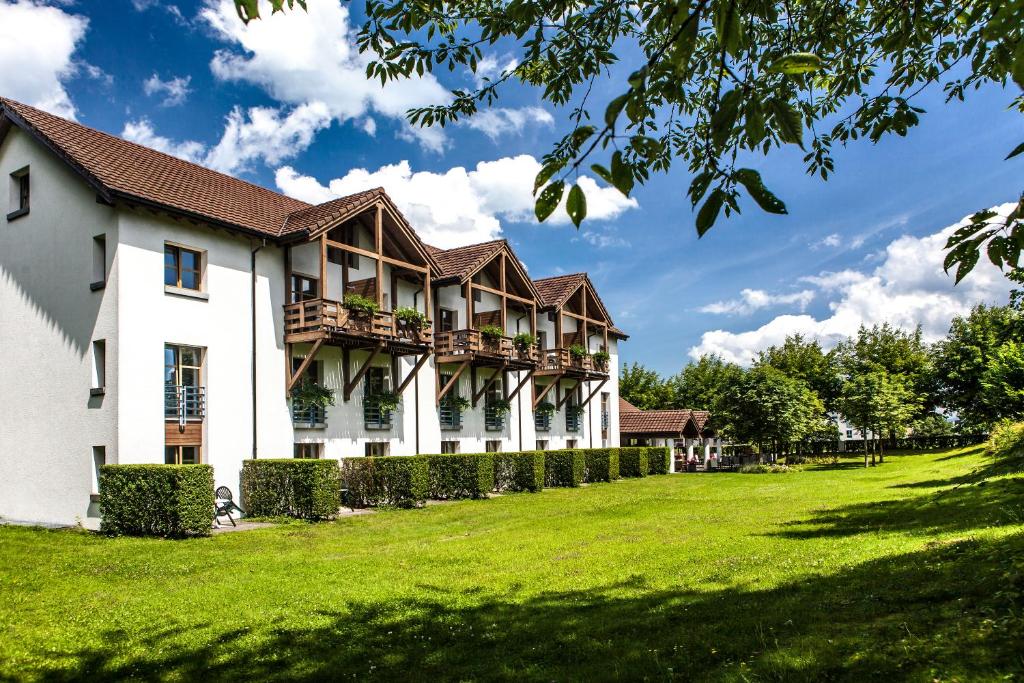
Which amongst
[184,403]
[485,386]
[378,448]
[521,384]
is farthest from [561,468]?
[184,403]

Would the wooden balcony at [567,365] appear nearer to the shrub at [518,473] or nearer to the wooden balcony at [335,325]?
the shrub at [518,473]

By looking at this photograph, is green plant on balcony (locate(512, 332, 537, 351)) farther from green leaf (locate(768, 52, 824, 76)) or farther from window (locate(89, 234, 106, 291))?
green leaf (locate(768, 52, 824, 76))

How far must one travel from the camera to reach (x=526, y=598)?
8.81m

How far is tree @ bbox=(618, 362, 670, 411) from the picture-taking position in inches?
2793

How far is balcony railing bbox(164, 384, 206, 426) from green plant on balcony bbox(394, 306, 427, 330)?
6.69 m

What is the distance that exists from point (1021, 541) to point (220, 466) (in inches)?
699

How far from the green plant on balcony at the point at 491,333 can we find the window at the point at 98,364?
1352 centimetres

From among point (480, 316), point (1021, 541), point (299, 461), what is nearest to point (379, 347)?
point (299, 461)

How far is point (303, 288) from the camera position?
2280 cm

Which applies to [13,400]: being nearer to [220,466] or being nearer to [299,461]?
[220,466]

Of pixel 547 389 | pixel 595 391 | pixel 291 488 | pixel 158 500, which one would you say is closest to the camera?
pixel 158 500

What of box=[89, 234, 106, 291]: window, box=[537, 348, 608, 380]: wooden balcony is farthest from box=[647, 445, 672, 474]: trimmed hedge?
box=[89, 234, 106, 291]: window

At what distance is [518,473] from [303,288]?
10792 millimetres

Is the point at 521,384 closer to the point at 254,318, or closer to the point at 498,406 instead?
the point at 498,406
